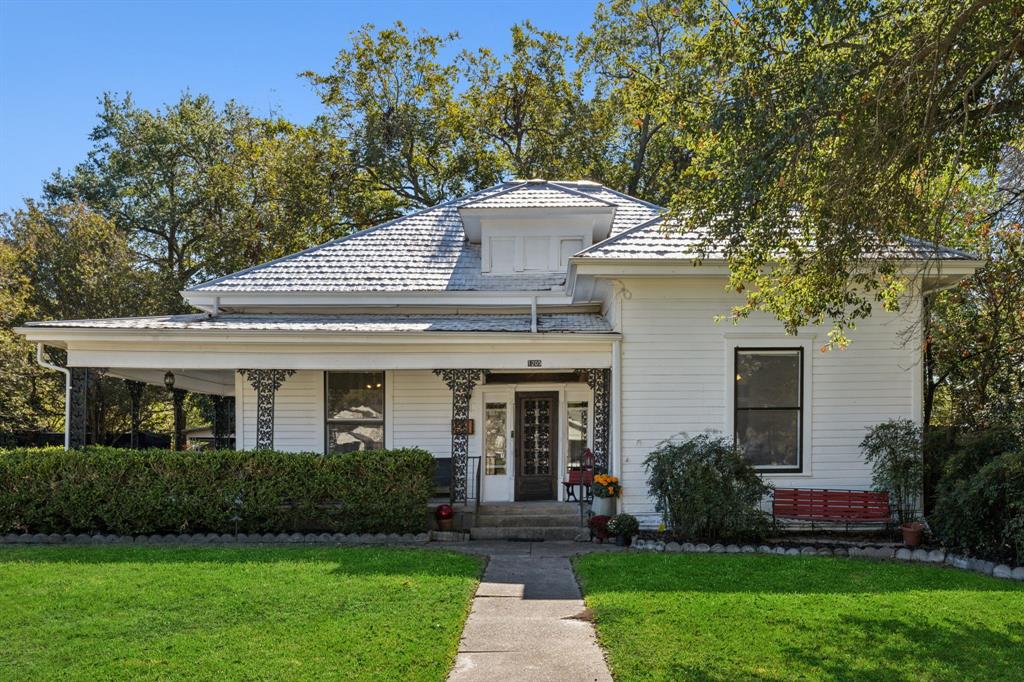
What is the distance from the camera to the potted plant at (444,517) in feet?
42.9

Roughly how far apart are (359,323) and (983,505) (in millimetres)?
10258

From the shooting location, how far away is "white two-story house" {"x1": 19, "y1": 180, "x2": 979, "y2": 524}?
13.1 meters

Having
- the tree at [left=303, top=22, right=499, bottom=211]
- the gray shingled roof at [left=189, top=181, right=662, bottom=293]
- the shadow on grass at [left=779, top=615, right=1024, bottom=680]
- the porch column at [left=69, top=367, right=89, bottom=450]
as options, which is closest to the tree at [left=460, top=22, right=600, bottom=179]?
the tree at [left=303, top=22, right=499, bottom=211]

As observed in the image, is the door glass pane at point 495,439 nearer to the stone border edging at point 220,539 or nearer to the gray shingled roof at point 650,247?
the stone border edging at point 220,539

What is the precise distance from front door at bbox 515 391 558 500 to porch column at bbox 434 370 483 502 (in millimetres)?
1477

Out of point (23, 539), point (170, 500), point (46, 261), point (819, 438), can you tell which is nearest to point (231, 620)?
point (170, 500)

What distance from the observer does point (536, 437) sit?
15.8 m

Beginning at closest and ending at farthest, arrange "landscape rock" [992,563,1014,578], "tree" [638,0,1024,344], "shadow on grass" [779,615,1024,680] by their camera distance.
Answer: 1. "shadow on grass" [779,615,1024,680]
2. "tree" [638,0,1024,344]
3. "landscape rock" [992,563,1014,578]

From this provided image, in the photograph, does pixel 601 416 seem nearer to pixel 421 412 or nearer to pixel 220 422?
pixel 421 412

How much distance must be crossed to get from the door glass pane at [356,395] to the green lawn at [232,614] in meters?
4.99

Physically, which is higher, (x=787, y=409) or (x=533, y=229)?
(x=533, y=229)

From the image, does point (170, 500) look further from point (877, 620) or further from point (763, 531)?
point (877, 620)

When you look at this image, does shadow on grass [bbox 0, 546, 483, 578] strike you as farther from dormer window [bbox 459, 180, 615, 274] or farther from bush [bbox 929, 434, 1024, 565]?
dormer window [bbox 459, 180, 615, 274]

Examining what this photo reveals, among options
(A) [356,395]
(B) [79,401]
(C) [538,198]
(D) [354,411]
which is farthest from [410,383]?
(B) [79,401]
